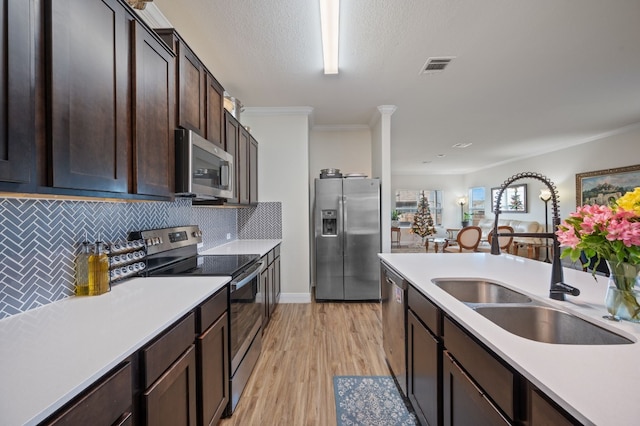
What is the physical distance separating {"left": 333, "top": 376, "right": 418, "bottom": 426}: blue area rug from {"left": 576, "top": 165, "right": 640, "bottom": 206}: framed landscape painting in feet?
16.7

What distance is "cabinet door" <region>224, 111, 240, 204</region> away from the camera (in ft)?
7.97

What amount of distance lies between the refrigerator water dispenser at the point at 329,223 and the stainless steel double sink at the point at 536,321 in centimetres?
227

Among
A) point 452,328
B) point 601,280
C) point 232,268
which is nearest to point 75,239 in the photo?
point 232,268

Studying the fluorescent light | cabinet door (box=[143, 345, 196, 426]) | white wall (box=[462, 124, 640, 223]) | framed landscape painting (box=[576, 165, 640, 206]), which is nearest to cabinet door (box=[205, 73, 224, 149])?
the fluorescent light

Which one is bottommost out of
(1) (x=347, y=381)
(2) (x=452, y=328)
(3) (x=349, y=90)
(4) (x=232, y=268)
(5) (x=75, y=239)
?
(1) (x=347, y=381)

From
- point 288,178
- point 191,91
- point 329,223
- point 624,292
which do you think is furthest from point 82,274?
point 329,223

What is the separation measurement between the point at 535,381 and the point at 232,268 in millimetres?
1569

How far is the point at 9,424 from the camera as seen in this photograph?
49cm

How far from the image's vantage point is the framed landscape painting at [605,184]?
4637 mm

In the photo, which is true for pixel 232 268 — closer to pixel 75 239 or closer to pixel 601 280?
pixel 75 239

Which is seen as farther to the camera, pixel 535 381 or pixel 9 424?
pixel 535 381

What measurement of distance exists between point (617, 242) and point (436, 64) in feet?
7.78

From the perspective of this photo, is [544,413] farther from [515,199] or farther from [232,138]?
[515,199]

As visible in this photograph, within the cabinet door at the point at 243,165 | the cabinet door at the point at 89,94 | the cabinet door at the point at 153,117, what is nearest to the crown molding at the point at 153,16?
the cabinet door at the point at 153,117
